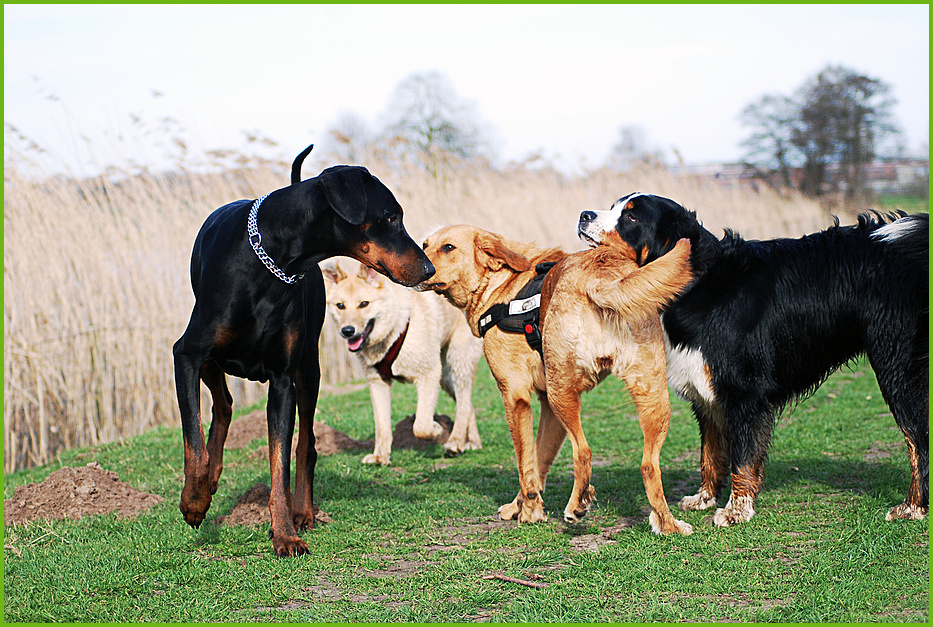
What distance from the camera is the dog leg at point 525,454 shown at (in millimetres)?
→ 4496

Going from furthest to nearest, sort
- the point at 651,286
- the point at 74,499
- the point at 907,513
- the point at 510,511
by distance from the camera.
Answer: the point at 74,499 → the point at 510,511 → the point at 907,513 → the point at 651,286

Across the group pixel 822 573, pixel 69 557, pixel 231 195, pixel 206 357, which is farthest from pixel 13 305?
pixel 822 573

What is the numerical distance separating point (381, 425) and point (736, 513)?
10.1 ft

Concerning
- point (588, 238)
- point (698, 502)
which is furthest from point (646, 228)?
point (698, 502)

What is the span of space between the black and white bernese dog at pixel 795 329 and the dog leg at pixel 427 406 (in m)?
2.52

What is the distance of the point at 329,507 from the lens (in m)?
5.11

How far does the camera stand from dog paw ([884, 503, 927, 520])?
426cm

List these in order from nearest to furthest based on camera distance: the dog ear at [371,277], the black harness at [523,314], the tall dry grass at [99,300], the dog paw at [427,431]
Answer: the black harness at [523,314], the dog paw at [427,431], the dog ear at [371,277], the tall dry grass at [99,300]

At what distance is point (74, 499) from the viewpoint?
504 centimetres

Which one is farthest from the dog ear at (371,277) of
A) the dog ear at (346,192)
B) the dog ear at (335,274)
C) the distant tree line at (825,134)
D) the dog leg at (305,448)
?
the distant tree line at (825,134)

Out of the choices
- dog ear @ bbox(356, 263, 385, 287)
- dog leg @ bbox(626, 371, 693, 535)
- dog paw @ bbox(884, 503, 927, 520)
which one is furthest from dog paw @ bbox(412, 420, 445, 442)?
dog paw @ bbox(884, 503, 927, 520)

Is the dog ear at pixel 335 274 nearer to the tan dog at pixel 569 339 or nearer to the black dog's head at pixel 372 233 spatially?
the tan dog at pixel 569 339

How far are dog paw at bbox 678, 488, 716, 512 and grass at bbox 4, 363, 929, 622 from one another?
11 cm

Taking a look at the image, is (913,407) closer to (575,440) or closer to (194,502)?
(575,440)
